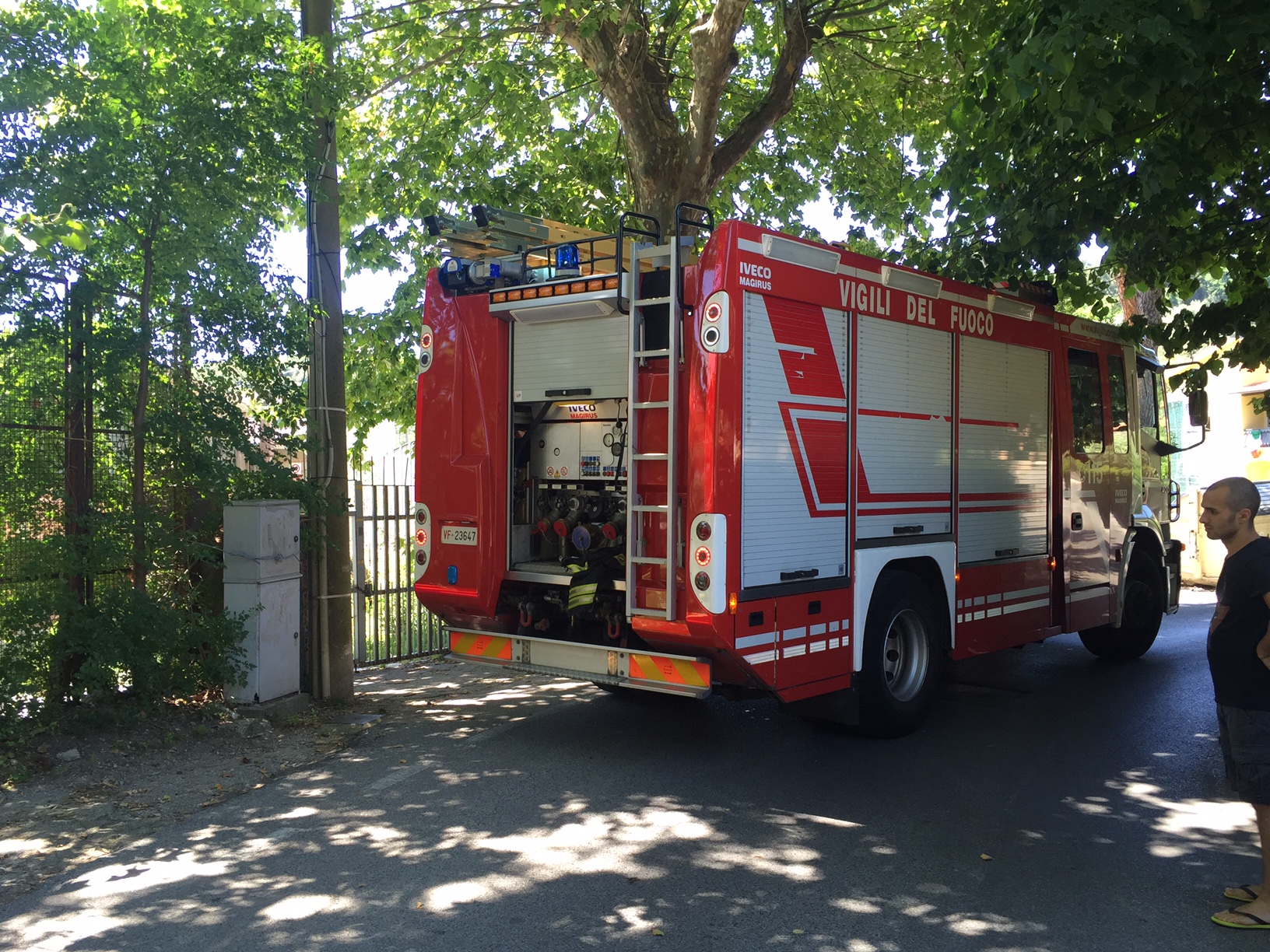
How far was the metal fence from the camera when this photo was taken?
9688 millimetres

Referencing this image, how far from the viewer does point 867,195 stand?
52.2 feet

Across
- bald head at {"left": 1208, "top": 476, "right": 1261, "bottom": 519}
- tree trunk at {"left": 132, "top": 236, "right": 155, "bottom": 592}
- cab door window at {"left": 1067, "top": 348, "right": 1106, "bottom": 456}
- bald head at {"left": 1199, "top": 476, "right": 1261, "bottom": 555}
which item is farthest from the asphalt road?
cab door window at {"left": 1067, "top": 348, "right": 1106, "bottom": 456}

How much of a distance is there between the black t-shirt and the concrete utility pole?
5.99 metres

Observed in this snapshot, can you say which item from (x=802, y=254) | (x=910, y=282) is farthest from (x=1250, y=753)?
(x=910, y=282)

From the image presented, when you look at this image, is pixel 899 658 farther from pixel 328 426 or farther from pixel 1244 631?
pixel 328 426

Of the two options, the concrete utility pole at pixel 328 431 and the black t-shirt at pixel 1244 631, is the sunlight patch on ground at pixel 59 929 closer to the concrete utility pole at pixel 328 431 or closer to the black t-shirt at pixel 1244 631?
the concrete utility pole at pixel 328 431

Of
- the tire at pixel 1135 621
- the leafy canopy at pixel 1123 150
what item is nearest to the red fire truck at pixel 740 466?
the leafy canopy at pixel 1123 150

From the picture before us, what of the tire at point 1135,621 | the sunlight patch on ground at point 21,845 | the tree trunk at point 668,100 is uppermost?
the tree trunk at point 668,100

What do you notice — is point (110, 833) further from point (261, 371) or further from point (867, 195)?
point (867, 195)

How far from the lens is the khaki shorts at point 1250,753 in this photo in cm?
436

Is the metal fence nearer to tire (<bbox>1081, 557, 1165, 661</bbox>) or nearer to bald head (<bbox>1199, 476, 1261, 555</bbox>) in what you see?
tire (<bbox>1081, 557, 1165, 661</bbox>)

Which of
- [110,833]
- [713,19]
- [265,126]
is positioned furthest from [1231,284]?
[110,833]

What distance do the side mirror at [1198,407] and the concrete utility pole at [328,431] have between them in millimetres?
7122

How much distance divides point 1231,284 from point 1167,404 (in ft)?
5.07
